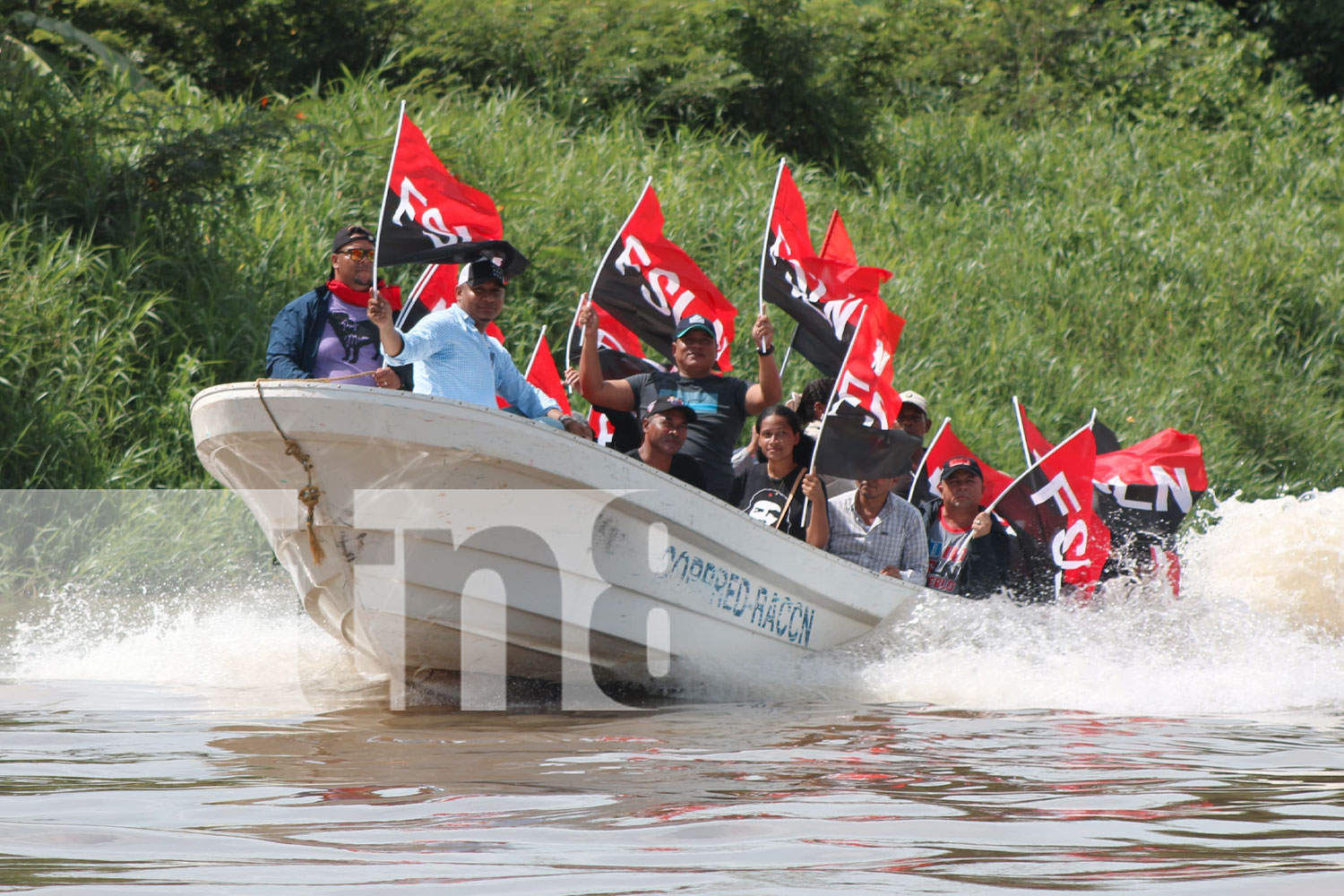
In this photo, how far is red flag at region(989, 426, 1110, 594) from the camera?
6.87 m

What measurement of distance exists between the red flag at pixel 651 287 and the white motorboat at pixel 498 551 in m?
1.81

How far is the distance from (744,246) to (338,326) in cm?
663

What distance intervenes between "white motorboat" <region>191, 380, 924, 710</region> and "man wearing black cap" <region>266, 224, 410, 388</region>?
698 millimetres

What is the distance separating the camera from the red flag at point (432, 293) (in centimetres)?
661

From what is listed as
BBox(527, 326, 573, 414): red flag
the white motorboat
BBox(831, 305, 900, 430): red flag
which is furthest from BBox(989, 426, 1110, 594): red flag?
BBox(527, 326, 573, 414): red flag

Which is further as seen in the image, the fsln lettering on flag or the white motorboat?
the fsln lettering on flag

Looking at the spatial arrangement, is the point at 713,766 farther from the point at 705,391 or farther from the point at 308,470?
the point at 705,391

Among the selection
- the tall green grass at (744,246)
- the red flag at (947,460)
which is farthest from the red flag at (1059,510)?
the tall green grass at (744,246)

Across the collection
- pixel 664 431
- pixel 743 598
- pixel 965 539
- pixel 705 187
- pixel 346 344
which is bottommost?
pixel 743 598

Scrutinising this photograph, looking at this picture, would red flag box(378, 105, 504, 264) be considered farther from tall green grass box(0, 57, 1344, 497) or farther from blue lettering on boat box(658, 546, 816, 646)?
tall green grass box(0, 57, 1344, 497)

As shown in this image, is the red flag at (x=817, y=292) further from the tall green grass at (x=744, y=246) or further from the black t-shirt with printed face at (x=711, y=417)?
the tall green grass at (x=744, y=246)

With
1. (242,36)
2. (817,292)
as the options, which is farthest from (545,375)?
(242,36)

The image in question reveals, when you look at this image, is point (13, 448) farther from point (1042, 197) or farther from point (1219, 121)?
point (1219, 121)

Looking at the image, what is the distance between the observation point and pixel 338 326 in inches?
234
